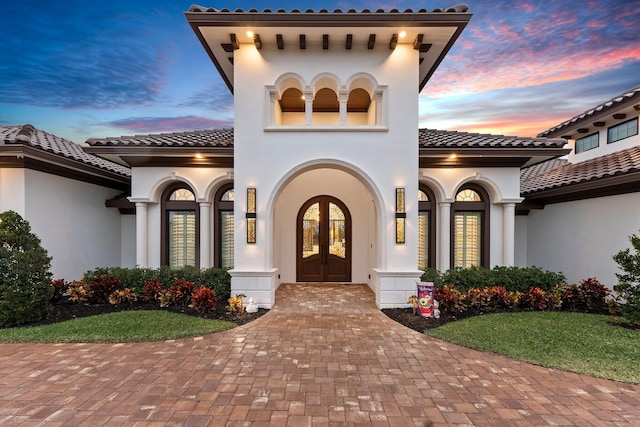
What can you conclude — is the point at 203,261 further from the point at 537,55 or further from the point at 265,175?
the point at 537,55

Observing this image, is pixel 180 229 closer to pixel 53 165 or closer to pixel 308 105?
pixel 53 165

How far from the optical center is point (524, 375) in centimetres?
424

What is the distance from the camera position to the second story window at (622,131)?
32.7 ft

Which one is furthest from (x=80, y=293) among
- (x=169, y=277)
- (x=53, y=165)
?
(x=53, y=165)

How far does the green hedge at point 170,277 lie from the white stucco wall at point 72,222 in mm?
1746

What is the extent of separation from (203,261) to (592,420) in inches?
367

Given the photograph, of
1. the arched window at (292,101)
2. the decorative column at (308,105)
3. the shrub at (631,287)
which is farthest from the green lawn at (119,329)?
the shrub at (631,287)

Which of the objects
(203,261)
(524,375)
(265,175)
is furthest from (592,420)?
(203,261)

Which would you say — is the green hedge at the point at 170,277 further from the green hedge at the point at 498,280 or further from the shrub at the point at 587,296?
the shrub at the point at 587,296

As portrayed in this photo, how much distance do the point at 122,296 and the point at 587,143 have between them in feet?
60.2

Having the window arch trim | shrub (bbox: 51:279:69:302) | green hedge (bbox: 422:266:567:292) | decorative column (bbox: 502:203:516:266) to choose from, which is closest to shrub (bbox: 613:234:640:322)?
green hedge (bbox: 422:266:567:292)

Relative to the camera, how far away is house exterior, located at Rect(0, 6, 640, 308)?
24.5 ft

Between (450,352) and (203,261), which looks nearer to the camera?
(450,352)

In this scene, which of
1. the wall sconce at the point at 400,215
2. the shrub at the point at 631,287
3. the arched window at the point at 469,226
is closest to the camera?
the shrub at the point at 631,287
